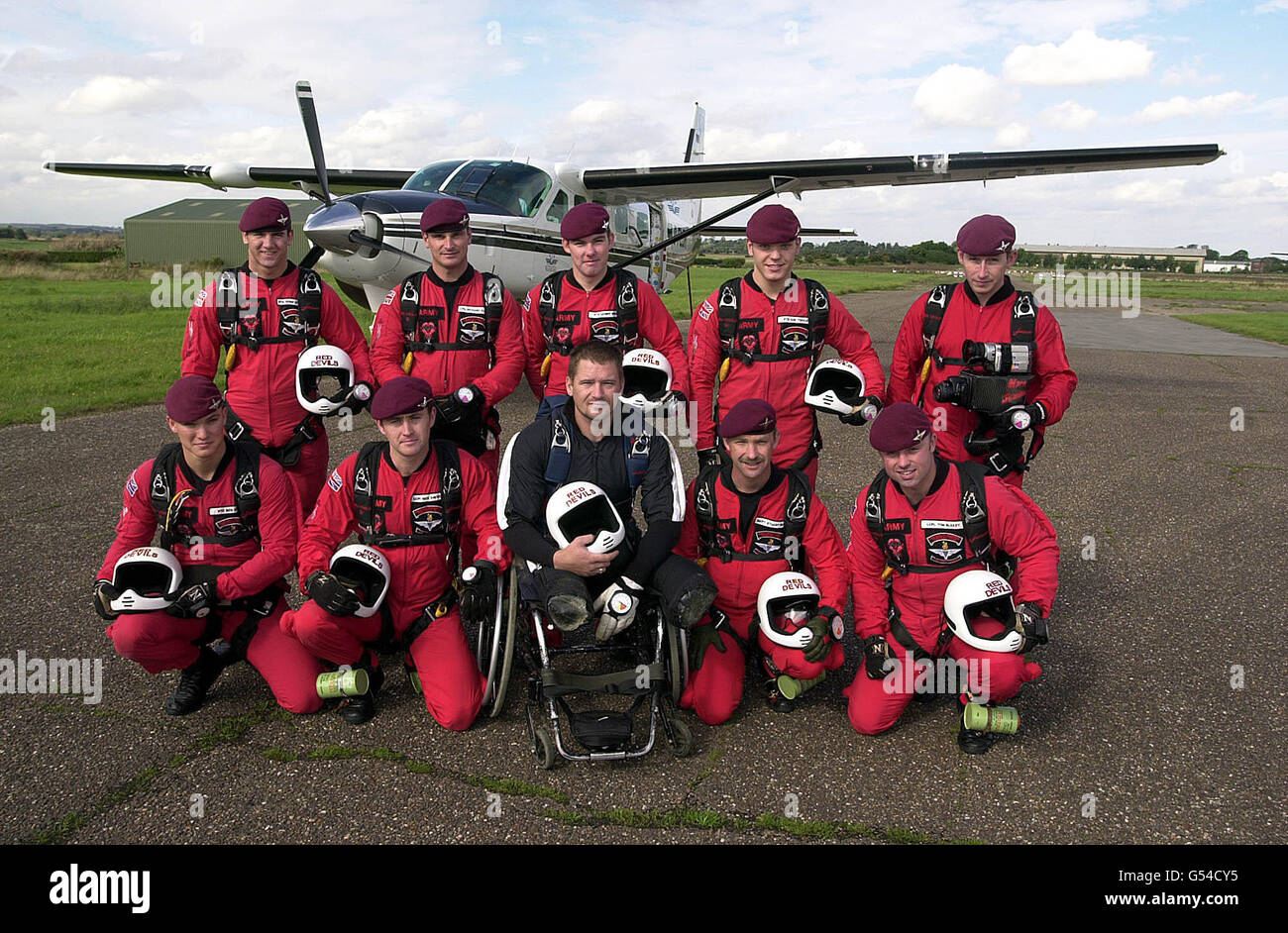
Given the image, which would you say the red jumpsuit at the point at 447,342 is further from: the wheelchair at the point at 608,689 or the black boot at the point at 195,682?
the black boot at the point at 195,682

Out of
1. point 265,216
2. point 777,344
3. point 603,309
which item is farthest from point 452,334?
point 777,344

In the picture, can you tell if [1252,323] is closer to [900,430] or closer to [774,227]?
[774,227]

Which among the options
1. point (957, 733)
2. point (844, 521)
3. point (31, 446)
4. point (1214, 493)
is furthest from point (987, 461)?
point (31, 446)

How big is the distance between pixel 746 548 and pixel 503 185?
832 cm

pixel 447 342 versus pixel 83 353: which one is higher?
pixel 83 353

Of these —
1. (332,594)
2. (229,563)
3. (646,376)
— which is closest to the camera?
(332,594)

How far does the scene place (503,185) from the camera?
11.0m

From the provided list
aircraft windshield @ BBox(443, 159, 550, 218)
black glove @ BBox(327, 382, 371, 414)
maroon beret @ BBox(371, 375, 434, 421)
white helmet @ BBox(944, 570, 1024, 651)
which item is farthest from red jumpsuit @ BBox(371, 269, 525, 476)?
aircraft windshield @ BBox(443, 159, 550, 218)

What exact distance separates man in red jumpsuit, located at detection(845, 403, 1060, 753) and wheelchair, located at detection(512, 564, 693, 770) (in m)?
0.94

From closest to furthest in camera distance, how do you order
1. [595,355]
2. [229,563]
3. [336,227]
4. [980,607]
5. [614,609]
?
[614,609] < [980,607] < [595,355] < [229,563] < [336,227]

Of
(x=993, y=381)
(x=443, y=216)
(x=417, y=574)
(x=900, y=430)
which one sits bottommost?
(x=417, y=574)

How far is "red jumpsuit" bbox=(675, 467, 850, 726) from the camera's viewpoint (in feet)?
13.5

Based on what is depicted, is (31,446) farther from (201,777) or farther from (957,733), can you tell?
(957,733)

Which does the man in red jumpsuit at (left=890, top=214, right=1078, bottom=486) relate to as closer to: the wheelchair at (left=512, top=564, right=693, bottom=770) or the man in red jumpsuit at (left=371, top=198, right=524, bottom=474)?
the wheelchair at (left=512, top=564, right=693, bottom=770)
